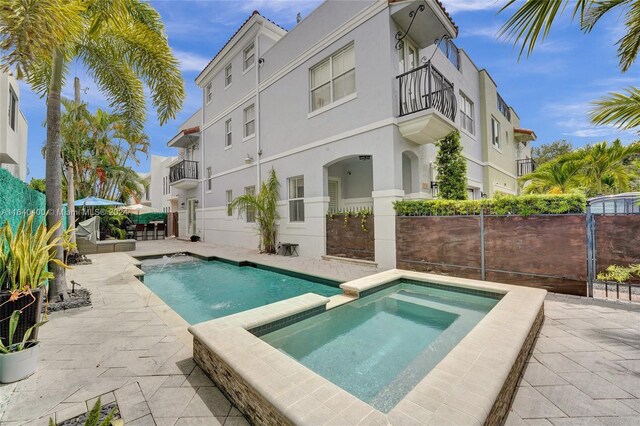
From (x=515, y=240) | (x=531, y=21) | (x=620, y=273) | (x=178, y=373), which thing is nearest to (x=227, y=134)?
(x=515, y=240)

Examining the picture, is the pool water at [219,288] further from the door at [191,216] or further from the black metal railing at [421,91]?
the door at [191,216]

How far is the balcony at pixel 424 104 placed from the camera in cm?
742

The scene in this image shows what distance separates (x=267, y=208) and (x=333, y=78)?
5423 millimetres

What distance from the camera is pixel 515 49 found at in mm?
2906

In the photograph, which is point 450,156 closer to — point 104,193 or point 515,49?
point 515,49

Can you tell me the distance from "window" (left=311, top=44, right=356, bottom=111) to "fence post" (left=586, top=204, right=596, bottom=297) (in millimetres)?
6776

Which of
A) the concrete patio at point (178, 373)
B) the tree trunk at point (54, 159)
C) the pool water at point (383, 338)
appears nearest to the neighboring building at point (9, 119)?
the tree trunk at point (54, 159)

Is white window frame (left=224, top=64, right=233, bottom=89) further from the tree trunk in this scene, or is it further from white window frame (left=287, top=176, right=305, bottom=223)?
the tree trunk

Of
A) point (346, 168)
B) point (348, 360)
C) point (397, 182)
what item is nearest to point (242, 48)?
point (346, 168)

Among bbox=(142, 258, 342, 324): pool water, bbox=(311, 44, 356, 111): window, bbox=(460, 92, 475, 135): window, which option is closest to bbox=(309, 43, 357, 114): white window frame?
bbox=(311, 44, 356, 111): window

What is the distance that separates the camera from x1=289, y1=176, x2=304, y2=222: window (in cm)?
1088

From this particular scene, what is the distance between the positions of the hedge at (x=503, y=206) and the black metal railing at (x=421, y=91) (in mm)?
2650

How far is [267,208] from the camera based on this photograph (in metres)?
11.4

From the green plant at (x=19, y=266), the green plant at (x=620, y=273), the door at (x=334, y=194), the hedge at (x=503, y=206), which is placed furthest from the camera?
the door at (x=334, y=194)
